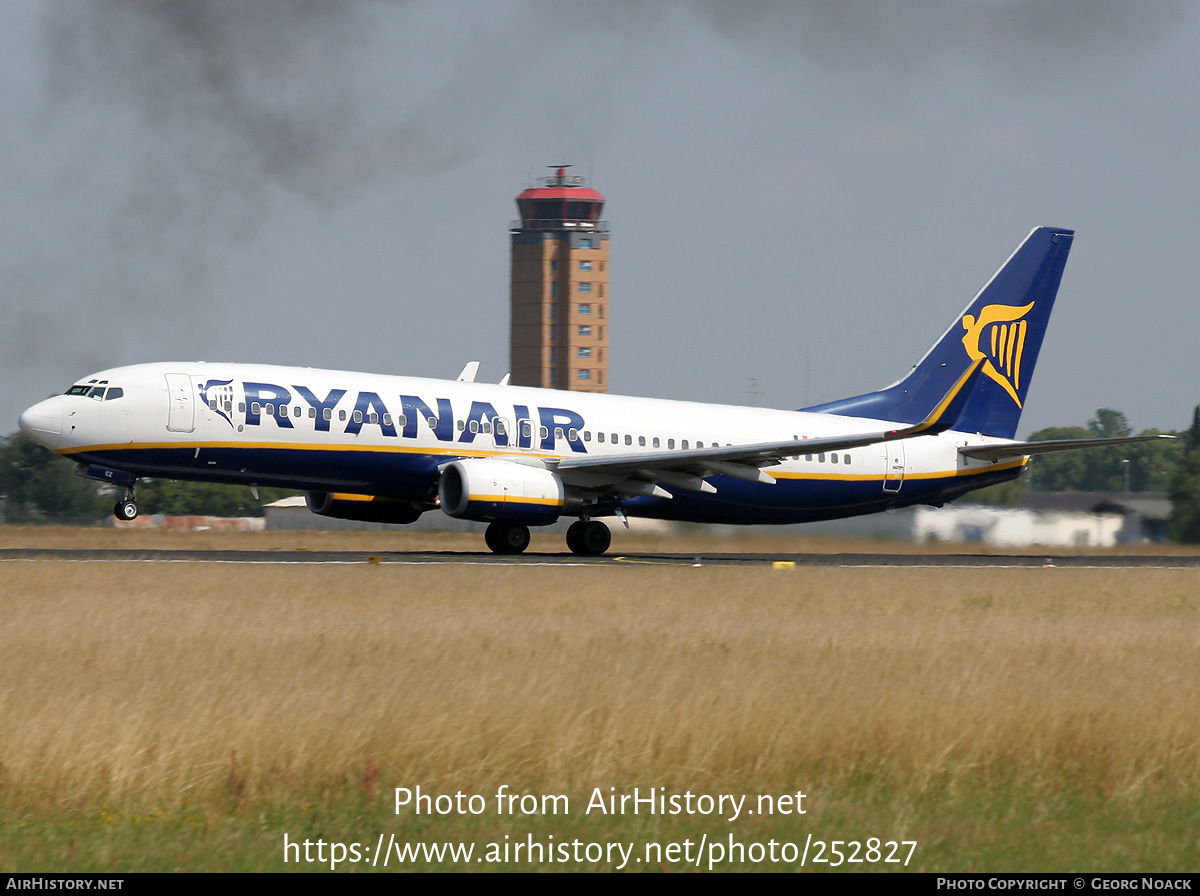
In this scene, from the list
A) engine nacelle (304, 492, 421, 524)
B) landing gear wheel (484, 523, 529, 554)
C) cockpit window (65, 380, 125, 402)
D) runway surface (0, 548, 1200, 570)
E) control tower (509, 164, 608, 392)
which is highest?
control tower (509, 164, 608, 392)

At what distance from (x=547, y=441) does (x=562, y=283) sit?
375 ft

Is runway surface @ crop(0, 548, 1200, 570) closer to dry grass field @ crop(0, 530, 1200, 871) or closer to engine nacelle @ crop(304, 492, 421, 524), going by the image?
engine nacelle @ crop(304, 492, 421, 524)

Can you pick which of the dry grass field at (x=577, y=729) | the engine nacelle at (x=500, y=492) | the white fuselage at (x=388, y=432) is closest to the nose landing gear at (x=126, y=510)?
the white fuselage at (x=388, y=432)

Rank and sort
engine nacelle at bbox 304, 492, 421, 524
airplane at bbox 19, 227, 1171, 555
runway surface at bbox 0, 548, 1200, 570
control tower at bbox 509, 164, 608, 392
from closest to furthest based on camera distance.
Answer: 1. runway surface at bbox 0, 548, 1200, 570
2. airplane at bbox 19, 227, 1171, 555
3. engine nacelle at bbox 304, 492, 421, 524
4. control tower at bbox 509, 164, 608, 392

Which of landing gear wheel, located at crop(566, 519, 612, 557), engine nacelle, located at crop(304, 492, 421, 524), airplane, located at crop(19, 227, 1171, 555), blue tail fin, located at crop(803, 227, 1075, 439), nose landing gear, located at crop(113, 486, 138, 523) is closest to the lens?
nose landing gear, located at crop(113, 486, 138, 523)

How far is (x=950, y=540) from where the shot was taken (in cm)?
3728

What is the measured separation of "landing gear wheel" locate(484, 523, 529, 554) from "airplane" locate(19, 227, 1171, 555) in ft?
0.18

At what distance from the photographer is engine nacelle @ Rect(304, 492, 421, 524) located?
3134 cm

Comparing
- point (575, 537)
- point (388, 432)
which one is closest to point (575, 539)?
point (575, 537)

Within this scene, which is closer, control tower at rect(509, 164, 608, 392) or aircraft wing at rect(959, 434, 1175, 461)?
aircraft wing at rect(959, 434, 1175, 461)

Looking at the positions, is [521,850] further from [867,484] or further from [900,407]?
[900,407]

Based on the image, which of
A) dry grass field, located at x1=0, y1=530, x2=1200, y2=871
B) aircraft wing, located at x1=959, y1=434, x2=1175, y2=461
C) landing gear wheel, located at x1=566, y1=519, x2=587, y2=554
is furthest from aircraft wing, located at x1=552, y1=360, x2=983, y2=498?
dry grass field, located at x1=0, y1=530, x2=1200, y2=871

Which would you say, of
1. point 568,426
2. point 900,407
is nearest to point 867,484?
point 900,407
